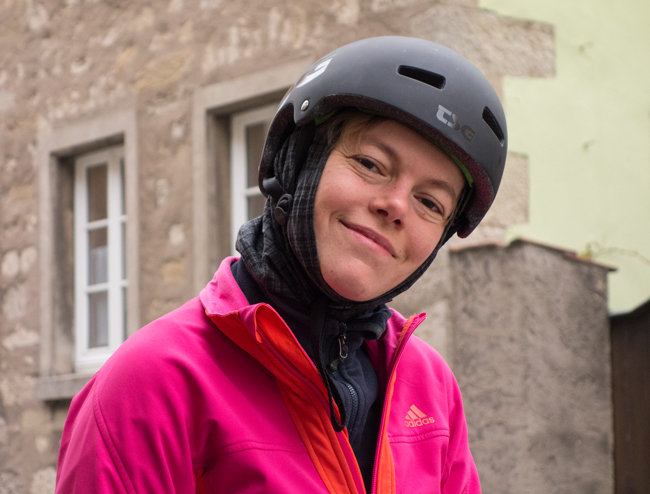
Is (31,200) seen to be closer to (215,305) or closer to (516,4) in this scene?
(516,4)

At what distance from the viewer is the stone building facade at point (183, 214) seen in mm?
4332

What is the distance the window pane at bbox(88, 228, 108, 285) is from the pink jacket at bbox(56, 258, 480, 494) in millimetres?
5178

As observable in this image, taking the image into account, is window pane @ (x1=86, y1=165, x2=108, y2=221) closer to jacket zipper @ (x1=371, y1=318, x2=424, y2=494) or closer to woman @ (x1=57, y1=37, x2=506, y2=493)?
woman @ (x1=57, y1=37, x2=506, y2=493)

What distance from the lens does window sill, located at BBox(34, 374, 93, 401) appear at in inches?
241

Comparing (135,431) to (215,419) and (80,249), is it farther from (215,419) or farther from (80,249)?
(80,249)

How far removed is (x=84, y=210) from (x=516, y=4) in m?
3.76

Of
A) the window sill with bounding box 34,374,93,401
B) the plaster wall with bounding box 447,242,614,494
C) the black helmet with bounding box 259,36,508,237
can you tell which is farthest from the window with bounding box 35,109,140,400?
the black helmet with bounding box 259,36,508,237

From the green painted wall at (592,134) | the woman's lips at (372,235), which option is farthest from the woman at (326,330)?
the green painted wall at (592,134)

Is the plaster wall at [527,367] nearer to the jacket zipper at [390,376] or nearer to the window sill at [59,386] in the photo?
the jacket zipper at [390,376]

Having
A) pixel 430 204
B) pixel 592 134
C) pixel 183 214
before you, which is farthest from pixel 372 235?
pixel 183 214

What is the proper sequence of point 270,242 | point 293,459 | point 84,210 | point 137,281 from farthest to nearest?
point 84,210, point 137,281, point 270,242, point 293,459

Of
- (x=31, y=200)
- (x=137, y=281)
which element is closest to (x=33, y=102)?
(x=31, y=200)

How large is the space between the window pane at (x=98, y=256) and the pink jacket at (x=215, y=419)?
204 inches

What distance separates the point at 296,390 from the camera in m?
1.53
